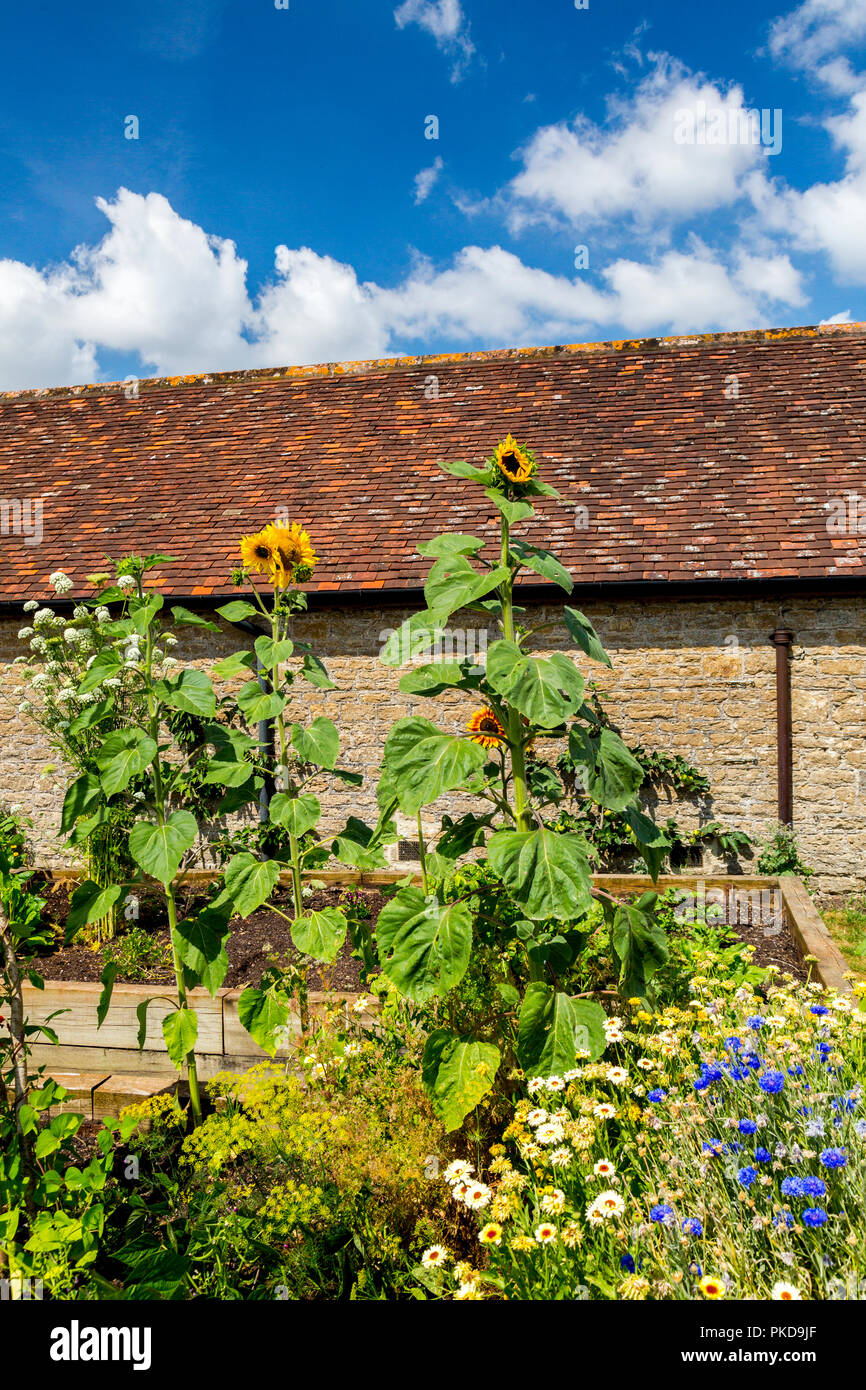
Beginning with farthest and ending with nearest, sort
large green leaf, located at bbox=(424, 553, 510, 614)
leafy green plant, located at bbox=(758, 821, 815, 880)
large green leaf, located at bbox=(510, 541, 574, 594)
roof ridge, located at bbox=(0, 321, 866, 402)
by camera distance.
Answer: roof ridge, located at bbox=(0, 321, 866, 402) < leafy green plant, located at bbox=(758, 821, 815, 880) < large green leaf, located at bbox=(510, 541, 574, 594) < large green leaf, located at bbox=(424, 553, 510, 614)

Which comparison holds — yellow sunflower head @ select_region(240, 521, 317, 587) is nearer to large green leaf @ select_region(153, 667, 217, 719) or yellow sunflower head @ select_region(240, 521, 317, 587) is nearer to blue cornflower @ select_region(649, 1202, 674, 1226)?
large green leaf @ select_region(153, 667, 217, 719)

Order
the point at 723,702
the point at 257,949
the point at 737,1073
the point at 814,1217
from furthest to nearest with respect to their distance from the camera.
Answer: the point at 723,702, the point at 257,949, the point at 737,1073, the point at 814,1217

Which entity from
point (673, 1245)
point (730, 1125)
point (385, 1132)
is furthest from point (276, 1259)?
point (730, 1125)

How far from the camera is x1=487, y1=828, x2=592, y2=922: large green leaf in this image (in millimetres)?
2334

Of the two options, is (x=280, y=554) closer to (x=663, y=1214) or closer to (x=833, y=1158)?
(x=663, y=1214)

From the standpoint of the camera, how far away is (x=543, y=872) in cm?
240

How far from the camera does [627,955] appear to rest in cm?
274

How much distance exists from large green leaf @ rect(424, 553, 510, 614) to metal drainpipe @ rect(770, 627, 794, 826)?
593 centimetres

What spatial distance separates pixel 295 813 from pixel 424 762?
81cm

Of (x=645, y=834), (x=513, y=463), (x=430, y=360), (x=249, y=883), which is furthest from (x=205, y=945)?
(x=430, y=360)

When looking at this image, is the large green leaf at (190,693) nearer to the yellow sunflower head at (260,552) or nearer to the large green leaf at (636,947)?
the yellow sunflower head at (260,552)

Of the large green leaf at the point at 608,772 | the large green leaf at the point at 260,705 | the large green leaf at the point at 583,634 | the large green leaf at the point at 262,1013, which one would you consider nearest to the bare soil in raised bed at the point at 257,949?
the large green leaf at the point at 262,1013

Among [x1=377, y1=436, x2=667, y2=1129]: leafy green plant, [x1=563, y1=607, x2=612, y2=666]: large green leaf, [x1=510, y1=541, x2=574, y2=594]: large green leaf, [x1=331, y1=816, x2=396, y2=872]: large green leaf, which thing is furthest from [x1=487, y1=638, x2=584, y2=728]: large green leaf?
[x1=331, y1=816, x2=396, y2=872]: large green leaf
